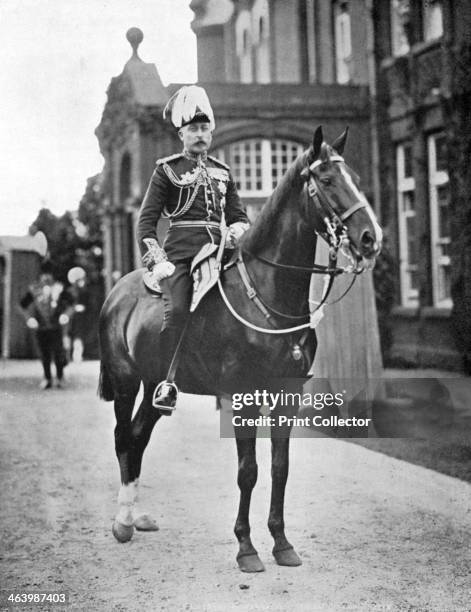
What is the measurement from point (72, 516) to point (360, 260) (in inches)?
102

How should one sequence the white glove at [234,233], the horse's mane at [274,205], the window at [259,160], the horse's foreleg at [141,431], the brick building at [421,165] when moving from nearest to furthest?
the horse's mane at [274,205]
the white glove at [234,233]
the horse's foreleg at [141,431]
the brick building at [421,165]
the window at [259,160]

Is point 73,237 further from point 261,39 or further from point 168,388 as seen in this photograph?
point 261,39

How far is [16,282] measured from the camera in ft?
26.2

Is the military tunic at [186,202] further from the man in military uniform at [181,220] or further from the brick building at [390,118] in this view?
the brick building at [390,118]

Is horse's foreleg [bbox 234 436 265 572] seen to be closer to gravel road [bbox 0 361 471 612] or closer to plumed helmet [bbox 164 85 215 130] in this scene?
gravel road [bbox 0 361 471 612]

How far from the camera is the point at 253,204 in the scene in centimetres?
1188

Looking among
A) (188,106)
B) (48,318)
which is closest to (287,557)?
(188,106)

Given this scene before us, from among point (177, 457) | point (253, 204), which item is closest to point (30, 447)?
point (177, 457)

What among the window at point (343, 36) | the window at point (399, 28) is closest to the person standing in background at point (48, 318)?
the window at point (399, 28)

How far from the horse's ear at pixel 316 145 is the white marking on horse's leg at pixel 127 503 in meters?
2.30

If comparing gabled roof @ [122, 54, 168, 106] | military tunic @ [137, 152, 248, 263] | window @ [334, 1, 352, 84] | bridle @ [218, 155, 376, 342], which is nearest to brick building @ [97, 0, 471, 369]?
window @ [334, 1, 352, 84]

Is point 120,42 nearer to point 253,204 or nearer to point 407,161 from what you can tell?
point 253,204

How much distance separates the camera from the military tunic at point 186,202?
4.64m

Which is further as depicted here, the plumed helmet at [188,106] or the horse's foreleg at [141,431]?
the horse's foreleg at [141,431]
